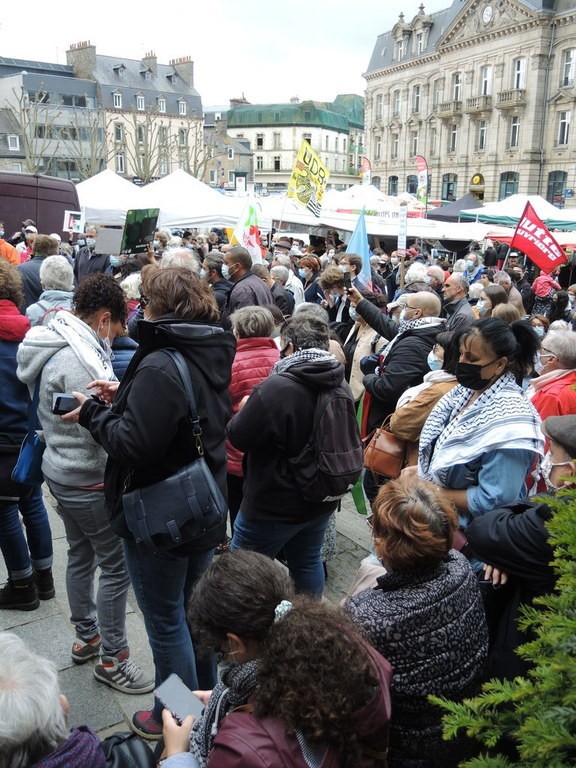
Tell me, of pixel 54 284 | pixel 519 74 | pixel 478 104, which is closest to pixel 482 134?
pixel 478 104

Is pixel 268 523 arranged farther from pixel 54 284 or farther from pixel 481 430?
pixel 54 284

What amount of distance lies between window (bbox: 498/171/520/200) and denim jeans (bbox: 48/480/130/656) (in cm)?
4909

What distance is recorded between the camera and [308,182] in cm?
1271

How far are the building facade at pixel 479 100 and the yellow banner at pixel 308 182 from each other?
34.8 metres

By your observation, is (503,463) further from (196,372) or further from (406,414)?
(196,372)

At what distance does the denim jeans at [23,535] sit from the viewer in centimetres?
346

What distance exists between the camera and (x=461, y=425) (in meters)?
2.82

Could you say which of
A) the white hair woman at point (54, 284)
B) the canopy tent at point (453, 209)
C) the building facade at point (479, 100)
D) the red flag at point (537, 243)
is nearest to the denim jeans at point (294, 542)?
the white hair woman at point (54, 284)

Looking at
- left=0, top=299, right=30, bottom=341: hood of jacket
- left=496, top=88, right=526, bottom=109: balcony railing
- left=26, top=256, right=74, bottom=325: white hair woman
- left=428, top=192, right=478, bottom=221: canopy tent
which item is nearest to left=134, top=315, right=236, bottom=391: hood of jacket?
left=0, top=299, right=30, bottom=341: hood of jacket

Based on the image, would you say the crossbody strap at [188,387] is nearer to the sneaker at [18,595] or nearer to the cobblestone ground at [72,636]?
the cobblestone ground at [72,636]

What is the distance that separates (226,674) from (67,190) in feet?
45.6

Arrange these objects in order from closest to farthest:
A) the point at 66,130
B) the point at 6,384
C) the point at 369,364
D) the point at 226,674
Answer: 1. the point at 226,674
2. the point at 6,384
3. the point at 369,364
4. the point at 66,130

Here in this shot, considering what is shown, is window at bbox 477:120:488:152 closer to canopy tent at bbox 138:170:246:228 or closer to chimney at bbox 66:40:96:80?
chimney at bbox 66:40:96:80

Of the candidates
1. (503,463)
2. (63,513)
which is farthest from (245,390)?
(503,463)
